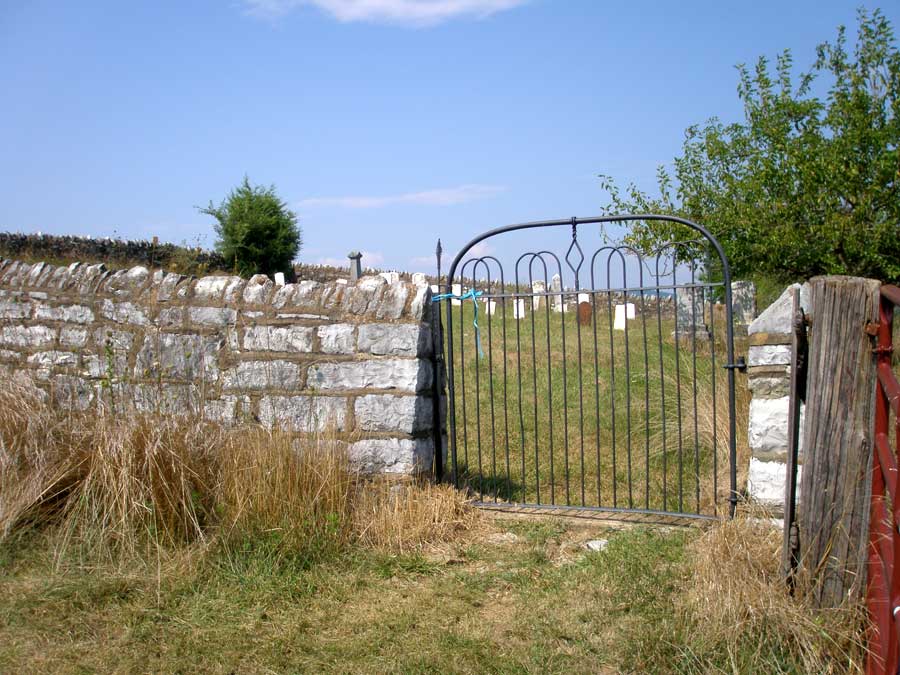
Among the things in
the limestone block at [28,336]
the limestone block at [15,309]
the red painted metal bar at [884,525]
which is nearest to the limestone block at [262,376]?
the limestone block at [28,336]

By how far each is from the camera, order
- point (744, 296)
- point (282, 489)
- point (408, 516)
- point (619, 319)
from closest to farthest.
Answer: point (282, 489), point (408, 516), point (744, 296), point (619, 319)

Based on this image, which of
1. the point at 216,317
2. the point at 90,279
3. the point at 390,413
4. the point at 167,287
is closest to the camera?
the point at 390,413

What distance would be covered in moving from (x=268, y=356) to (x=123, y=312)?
3.90 feet

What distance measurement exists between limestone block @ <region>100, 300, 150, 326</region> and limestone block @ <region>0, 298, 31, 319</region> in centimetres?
76

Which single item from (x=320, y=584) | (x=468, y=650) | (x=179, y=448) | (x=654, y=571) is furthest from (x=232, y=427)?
(x=654, y=571)

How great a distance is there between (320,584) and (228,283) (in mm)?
2312

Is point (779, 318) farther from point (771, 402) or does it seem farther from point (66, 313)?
point (66, 313)

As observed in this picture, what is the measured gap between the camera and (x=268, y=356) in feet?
16.3

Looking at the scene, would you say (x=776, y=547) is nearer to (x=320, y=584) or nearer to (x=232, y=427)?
(x=320, y=584)

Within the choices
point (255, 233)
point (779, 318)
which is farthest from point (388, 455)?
point (255, 233)

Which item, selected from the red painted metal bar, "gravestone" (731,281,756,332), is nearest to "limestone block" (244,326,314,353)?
the red painted metal bar

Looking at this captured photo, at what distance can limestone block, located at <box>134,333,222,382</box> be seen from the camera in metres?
5.04

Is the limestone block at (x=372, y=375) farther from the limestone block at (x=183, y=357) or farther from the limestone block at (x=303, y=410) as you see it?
the limestone block at (x=183, y=357)

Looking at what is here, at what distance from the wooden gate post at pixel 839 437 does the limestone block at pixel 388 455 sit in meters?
2.44
